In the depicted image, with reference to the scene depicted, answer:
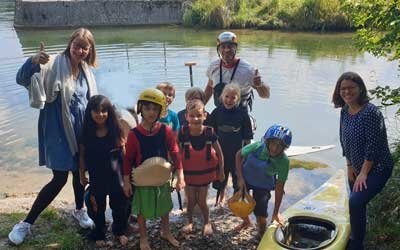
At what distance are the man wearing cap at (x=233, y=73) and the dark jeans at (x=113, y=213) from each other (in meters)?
1.50

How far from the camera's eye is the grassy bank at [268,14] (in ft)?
67.2

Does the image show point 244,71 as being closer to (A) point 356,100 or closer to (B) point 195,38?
(A) point 356,100

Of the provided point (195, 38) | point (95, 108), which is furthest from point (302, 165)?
point (195, 38)

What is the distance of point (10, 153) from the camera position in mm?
7637

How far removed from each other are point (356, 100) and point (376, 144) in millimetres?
378

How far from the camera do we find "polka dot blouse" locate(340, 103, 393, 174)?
335cm

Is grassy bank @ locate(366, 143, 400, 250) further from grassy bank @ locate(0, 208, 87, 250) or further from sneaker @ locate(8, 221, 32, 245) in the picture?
sneaker @ locate(8, 221, 32, 245)

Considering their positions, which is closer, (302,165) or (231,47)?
(231,47)

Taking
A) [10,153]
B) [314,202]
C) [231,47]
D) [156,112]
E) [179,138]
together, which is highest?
[231,47]

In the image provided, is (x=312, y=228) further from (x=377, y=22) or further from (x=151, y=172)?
(x=377, y=22)

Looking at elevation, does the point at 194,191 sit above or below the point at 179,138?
below

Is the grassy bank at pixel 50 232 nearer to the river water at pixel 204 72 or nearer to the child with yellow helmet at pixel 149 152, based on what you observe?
the child with yellow helmet at pixel 149 152

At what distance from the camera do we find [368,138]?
3.37 metres

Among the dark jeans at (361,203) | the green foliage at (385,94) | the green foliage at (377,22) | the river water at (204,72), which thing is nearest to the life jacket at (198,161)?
the dark jeans at (361,203)
